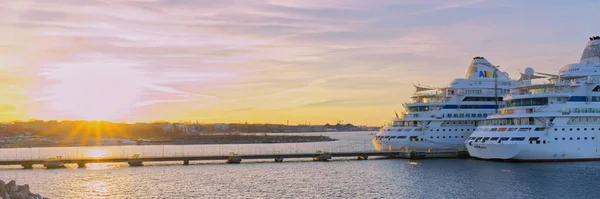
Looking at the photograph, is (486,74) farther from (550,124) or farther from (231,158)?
(231,158)

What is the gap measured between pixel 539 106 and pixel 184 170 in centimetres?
3839

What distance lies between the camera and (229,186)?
161 feet

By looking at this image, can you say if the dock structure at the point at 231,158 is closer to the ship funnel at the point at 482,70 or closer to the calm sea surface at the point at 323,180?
the calm sea surface at the point at 323,180

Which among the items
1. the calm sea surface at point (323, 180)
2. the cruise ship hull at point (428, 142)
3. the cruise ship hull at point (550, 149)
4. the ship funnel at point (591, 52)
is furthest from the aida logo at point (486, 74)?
the cruise ship hull at point (550, 149)

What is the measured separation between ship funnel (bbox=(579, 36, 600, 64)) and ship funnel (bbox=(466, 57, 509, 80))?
14436 millimetres

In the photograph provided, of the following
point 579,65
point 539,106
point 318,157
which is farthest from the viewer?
point 318,157

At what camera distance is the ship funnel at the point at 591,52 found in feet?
241

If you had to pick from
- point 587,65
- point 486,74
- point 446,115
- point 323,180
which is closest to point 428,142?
point 446,115

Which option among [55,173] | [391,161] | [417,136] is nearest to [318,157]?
[391,161]

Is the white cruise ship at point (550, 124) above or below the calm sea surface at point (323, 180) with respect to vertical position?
above

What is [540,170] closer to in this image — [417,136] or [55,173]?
[417,136]

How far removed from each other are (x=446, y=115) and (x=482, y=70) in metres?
11.1

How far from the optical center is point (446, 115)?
8231 cm

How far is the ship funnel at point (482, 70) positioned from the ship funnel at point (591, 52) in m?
14.4
